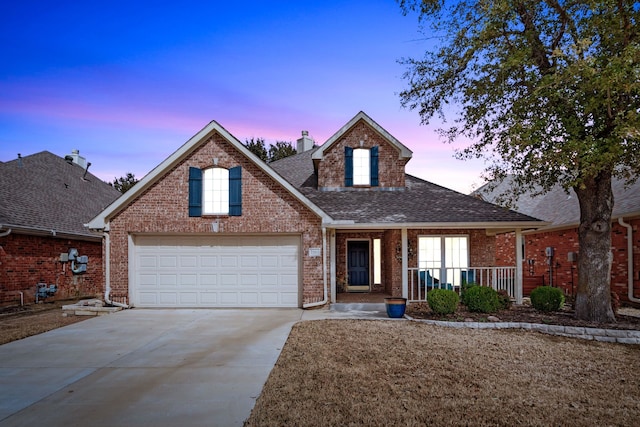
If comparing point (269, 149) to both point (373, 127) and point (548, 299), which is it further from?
point (548, 299)

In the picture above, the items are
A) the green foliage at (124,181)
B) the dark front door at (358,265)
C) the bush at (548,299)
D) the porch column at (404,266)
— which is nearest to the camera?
the bush at (548,299)

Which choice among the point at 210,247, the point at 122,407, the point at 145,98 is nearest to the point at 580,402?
the point at 122,407

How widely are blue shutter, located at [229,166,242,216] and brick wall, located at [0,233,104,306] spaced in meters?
6.13

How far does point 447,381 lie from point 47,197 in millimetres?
18278

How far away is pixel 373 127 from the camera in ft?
53.4

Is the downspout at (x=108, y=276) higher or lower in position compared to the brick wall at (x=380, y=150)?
lower

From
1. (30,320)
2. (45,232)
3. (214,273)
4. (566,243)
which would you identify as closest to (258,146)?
(45,232)

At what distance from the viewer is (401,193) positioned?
53.3ft

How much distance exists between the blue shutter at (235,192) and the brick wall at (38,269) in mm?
6132

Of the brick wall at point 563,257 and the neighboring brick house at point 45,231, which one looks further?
the brick wall at point 563,257

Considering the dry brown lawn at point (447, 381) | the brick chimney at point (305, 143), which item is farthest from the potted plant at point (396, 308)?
the brick chimney at point (305, 143)

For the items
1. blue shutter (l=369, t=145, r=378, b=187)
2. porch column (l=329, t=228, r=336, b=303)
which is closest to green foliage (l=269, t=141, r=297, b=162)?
blue shutter (l=369, t=145, r=378, b=187)

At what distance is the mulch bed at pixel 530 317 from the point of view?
10.6m

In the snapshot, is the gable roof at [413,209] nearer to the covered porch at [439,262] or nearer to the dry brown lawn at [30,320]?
the covered porch at [439,262]
